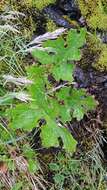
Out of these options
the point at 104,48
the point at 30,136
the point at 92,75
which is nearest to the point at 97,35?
the point at 104,48

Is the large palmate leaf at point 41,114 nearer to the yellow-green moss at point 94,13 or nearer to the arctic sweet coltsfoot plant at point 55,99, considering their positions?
the arctic sweet coltsfoot plant at point 55,99

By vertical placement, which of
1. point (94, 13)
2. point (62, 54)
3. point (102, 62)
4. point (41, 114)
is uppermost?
point (94, 13)

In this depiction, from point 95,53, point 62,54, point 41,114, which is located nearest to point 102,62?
point 95,53

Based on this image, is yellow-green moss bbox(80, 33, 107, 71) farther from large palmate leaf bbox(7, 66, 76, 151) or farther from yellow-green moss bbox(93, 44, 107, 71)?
large palmate leaf bbox(7, 66, 76, 151)

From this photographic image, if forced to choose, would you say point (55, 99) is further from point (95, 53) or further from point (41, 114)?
point (95, 53)

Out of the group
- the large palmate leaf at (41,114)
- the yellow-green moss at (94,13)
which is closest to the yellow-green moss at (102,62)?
the yellow-green moss at (94,13)

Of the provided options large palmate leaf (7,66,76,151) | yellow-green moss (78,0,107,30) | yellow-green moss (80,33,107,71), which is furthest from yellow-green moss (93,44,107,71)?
large palmate leaf (7,66,76,151)
